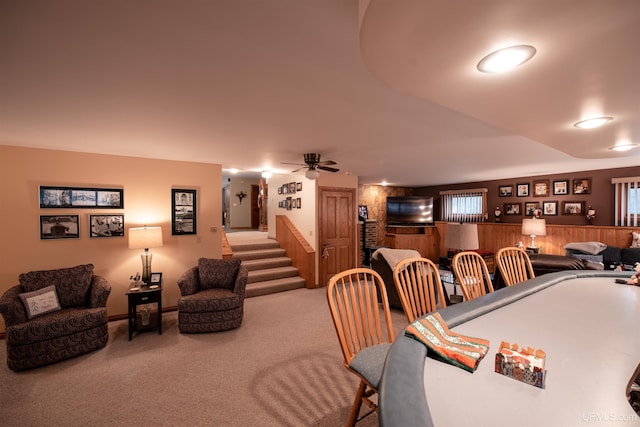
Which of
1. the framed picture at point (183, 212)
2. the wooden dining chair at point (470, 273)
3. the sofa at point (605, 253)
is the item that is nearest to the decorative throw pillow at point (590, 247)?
the sofa at point (605, 253)

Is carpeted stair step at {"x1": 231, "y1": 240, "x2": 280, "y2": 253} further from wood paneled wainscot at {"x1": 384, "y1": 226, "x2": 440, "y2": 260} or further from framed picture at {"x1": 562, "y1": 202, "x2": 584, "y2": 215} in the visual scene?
framed picture at {"x1": 562, "y1": 202, "x2": 584, "y2": 215}

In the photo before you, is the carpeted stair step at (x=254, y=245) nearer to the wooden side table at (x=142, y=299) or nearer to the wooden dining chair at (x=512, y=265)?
the wooden side table at (x=142, y=299)

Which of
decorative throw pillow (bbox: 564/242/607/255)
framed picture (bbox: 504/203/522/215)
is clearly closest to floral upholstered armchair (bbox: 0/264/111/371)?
decorative throw pillow (bbox: 564/242/607/255)

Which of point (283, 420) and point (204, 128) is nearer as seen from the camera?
point (283, 420)

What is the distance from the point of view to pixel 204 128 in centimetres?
279

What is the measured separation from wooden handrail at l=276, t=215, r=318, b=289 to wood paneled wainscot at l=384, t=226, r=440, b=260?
357cm

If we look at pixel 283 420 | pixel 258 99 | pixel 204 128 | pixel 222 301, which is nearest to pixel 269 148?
pixel 204 128

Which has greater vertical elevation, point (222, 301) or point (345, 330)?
point (345, 330)

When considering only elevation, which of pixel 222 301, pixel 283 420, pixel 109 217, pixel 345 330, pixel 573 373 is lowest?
pixel 283 420

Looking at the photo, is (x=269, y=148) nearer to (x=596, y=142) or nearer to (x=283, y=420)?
(x=283, y=420)

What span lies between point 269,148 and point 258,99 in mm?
1659

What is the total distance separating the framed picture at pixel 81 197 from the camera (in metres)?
3.74

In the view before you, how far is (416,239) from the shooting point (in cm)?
841

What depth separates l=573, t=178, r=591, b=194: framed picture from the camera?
6391 mm
